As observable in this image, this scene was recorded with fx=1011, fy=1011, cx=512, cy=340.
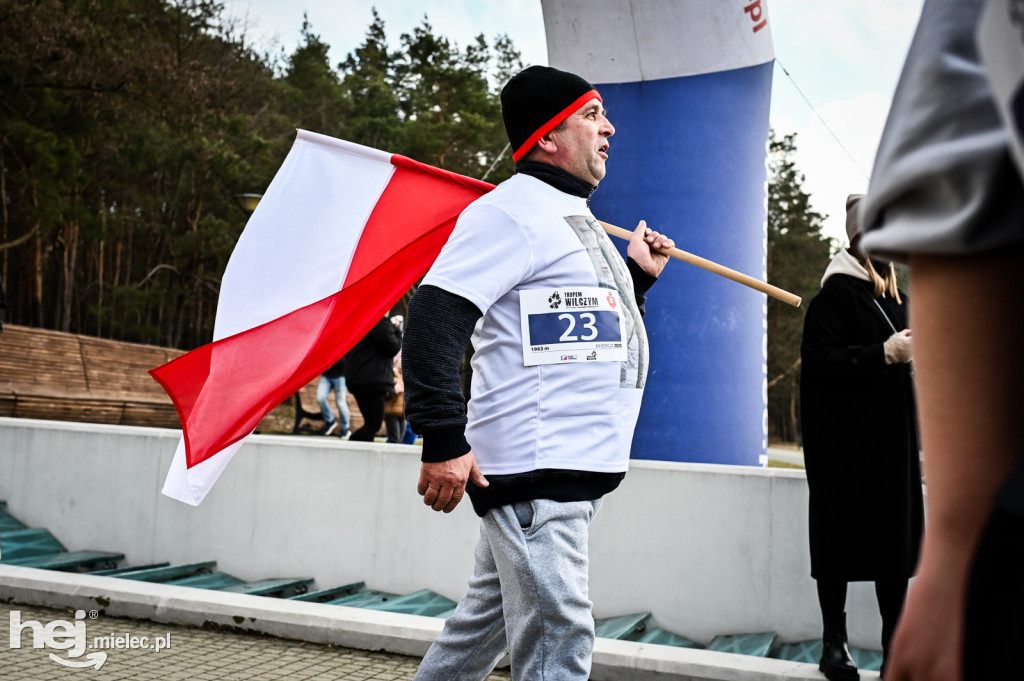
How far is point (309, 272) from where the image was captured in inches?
155

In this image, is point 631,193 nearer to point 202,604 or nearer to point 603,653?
point 603,653

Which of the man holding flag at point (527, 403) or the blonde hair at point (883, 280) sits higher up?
the blonde hair at point (883, 280)

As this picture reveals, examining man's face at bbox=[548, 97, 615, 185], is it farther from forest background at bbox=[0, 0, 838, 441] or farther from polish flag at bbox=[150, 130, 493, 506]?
forest background at bbox=[0, 0, 838, 441]

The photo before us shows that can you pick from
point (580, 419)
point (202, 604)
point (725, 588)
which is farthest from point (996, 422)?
point (202, 604)

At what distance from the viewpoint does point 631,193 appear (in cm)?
662

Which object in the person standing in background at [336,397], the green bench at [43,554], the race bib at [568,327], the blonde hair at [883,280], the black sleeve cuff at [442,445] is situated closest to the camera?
the black sleeve cuff at [442,445]

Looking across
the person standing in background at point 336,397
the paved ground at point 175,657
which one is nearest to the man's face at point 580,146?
the paved ground at point 175,657

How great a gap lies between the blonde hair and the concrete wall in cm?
126

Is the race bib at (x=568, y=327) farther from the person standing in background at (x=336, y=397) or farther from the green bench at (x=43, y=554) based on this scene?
the person standing in background at (x=336, y=397)

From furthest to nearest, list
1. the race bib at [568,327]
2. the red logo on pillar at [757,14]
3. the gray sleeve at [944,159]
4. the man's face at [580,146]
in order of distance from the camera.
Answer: the red logo on pillar at [757,14]
the man's face at [580,146]
the race bib at [568,327]
the gray sleeve at [944,159]

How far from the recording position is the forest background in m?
19.1

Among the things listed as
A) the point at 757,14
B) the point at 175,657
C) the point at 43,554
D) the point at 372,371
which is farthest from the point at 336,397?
the point at 175,657

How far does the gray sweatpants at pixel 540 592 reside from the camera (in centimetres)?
263

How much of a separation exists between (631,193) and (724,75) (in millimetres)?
963
